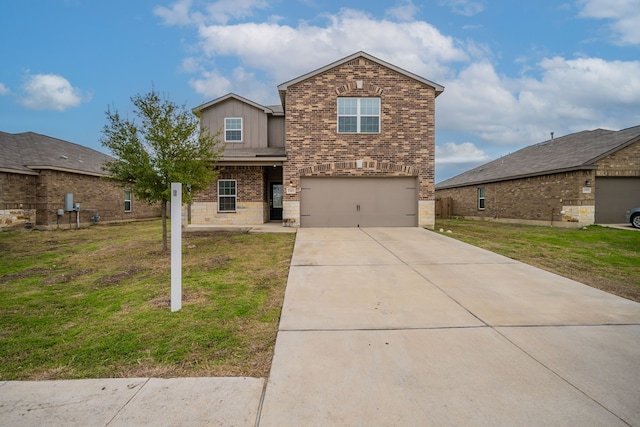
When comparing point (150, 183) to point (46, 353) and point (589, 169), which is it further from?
point (589, 169)

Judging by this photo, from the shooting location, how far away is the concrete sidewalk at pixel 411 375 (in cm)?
234

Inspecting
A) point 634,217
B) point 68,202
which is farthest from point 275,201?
point 634,217

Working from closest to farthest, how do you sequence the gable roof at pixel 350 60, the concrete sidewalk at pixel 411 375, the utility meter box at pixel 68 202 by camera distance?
Result: the concrete sidewalk at pixel 411 375
the gable roof at pixel 350 60
the utility meter box at pixel 68 202

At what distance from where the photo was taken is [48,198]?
1617 cm

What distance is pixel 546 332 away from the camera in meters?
3.73

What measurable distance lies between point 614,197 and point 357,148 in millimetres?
13536

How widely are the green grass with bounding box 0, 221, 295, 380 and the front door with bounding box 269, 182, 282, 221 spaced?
10144mm

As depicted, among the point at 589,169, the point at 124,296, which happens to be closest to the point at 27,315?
the point at 124,296

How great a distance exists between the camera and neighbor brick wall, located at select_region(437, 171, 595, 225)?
15.8 metres

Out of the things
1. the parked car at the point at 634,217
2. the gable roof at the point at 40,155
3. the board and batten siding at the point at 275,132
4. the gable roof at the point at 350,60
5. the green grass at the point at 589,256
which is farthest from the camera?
the board and batten siding at the point at 275,132

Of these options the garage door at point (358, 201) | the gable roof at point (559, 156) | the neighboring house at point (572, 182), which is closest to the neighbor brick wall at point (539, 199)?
the neighboring house at point (572, 182)

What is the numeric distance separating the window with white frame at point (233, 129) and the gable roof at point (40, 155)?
6.20 metres

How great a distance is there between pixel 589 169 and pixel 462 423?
18.4 metres

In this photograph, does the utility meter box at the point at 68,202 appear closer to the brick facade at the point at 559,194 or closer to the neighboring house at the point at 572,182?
the neighboring house at the point at 572,182
